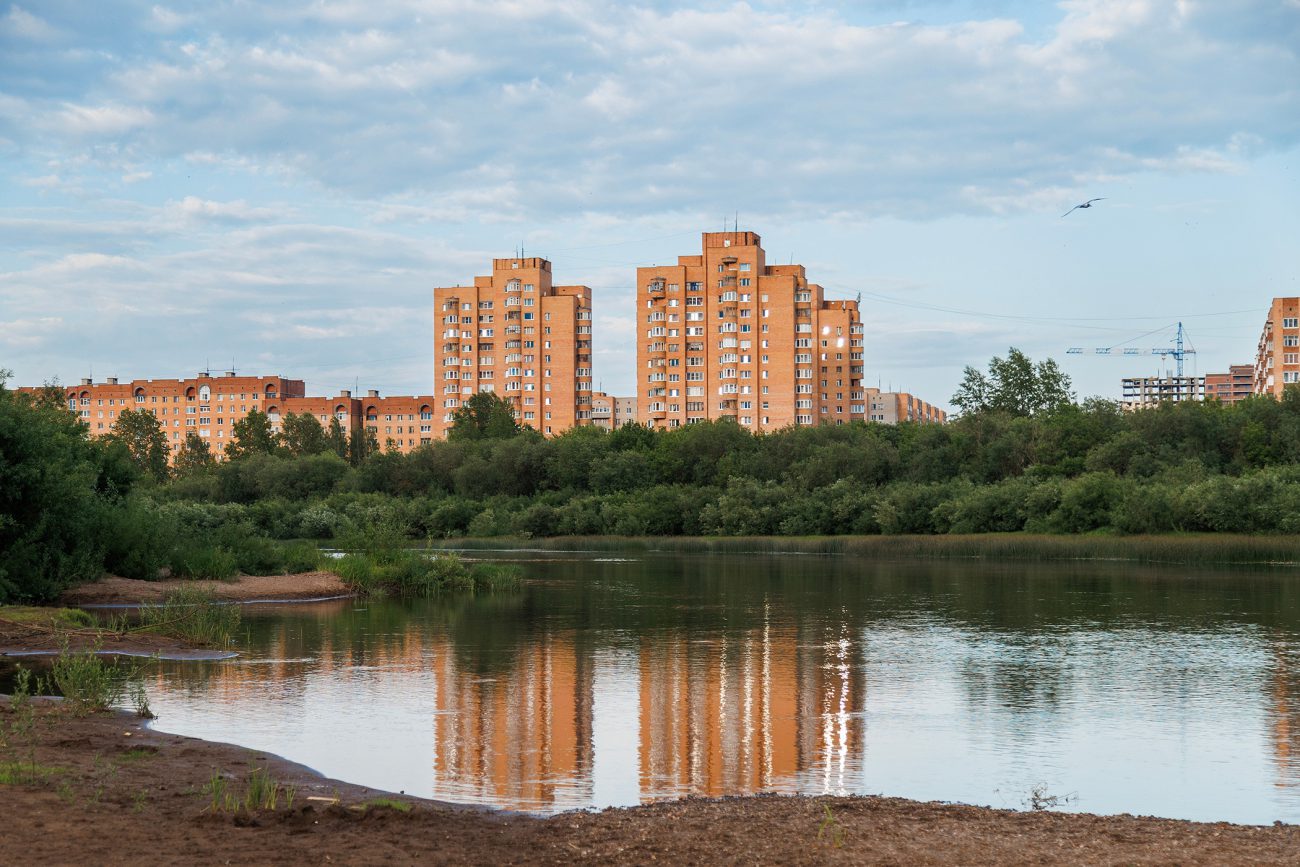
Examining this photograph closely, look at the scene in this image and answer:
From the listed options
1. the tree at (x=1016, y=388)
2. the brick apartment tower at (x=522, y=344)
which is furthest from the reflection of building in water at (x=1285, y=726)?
the brick apartment tower at (x=522, y=344)

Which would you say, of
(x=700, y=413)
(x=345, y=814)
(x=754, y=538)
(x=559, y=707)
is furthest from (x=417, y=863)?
(x=700, y=413)

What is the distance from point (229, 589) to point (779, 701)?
908 inches

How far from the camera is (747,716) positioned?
661 inches

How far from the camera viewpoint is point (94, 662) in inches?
631

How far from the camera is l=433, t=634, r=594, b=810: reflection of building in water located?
40.6ft

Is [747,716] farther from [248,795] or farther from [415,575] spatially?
[415,575]

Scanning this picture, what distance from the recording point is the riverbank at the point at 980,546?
57.0 metres

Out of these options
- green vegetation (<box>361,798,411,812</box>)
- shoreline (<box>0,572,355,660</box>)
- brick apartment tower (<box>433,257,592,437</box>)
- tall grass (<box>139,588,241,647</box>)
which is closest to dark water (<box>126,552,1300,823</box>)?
tall grass (<box>139,588,241,647</box>)

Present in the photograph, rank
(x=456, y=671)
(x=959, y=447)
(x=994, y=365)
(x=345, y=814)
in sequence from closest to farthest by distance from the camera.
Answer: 1. (x=345, y=814)
2. (x=456, y=671)
3. (x=959, y=447)
4. (x=994, y=365)

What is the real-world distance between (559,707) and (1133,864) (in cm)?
999

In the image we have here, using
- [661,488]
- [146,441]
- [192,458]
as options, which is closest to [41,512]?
[661,488]

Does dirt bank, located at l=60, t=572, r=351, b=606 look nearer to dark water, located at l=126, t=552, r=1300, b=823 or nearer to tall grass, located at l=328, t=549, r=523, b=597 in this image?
tall grass, located at l=328, t=549, r=523, b=597

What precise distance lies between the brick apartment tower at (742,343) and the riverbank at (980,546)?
6189 centimetres

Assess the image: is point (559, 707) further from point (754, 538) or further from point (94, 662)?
point (754, 538)
